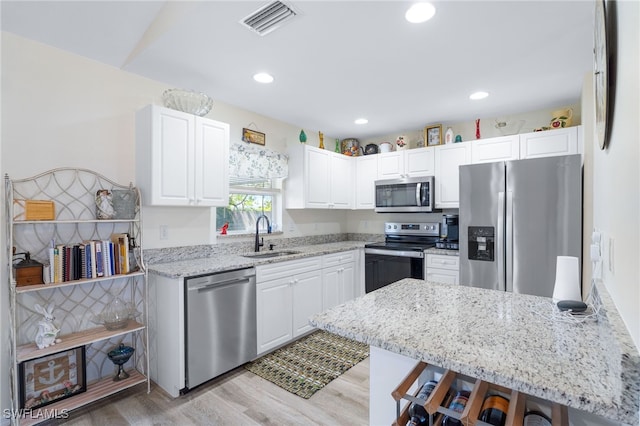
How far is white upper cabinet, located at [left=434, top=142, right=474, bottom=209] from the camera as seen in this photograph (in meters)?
3.61

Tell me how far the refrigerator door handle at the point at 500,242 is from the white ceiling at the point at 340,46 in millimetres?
1047

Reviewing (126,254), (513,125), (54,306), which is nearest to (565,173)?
(513,125)

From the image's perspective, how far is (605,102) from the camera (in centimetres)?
100

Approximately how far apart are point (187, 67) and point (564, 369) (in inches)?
109

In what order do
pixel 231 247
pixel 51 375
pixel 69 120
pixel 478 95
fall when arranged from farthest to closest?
pixel 231 247 → pixel 478 95 → pixel 69 120 → pixel 51 375

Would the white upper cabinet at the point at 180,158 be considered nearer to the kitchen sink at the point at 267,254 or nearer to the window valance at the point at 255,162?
the window valance at the point at 255,162

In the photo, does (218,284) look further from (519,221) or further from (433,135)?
(433,135)

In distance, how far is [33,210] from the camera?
1.92 metres

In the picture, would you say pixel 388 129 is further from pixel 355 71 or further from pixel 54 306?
pixel 54 306

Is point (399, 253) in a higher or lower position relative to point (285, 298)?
higher

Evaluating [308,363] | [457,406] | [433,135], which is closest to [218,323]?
[308,363]

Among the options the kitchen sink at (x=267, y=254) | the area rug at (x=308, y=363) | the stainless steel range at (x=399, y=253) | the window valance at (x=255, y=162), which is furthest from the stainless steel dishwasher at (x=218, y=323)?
the stainless steel range at (x=399, y=253)

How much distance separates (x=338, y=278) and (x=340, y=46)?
2479 millimetres

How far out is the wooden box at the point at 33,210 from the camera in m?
1.91
